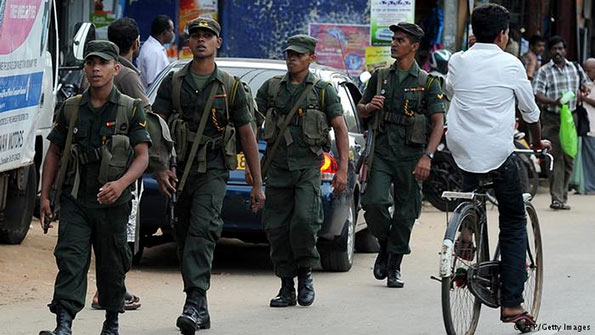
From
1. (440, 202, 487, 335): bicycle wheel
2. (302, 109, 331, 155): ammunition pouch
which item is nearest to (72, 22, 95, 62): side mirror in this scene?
(302, 109, 331, 155): ammunition pouch

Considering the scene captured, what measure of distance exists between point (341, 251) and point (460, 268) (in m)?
3.41

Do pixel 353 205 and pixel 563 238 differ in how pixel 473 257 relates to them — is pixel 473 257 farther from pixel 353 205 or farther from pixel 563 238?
pixel 563 238

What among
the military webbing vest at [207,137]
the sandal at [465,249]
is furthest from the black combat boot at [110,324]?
the sandal at [465,249]

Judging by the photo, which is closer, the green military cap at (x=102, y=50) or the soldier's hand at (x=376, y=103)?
the green military cap at (x=102, y=50)

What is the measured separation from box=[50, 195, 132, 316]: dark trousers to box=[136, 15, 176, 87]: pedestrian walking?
5979mm

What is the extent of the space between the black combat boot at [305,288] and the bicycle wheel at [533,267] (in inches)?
62.2

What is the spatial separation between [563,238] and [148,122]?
7.25 metres

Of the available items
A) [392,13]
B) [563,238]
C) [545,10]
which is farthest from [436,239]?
[545,10]

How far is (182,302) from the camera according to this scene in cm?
932

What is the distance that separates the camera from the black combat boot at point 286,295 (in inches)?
363

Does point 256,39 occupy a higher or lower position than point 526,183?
higher

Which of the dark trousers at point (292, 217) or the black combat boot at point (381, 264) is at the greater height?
the dark trousers at point (292, 217)

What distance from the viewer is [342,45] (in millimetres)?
17516

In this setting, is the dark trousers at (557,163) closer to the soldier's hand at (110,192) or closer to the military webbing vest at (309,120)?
the military webbing vest at (309,120)
